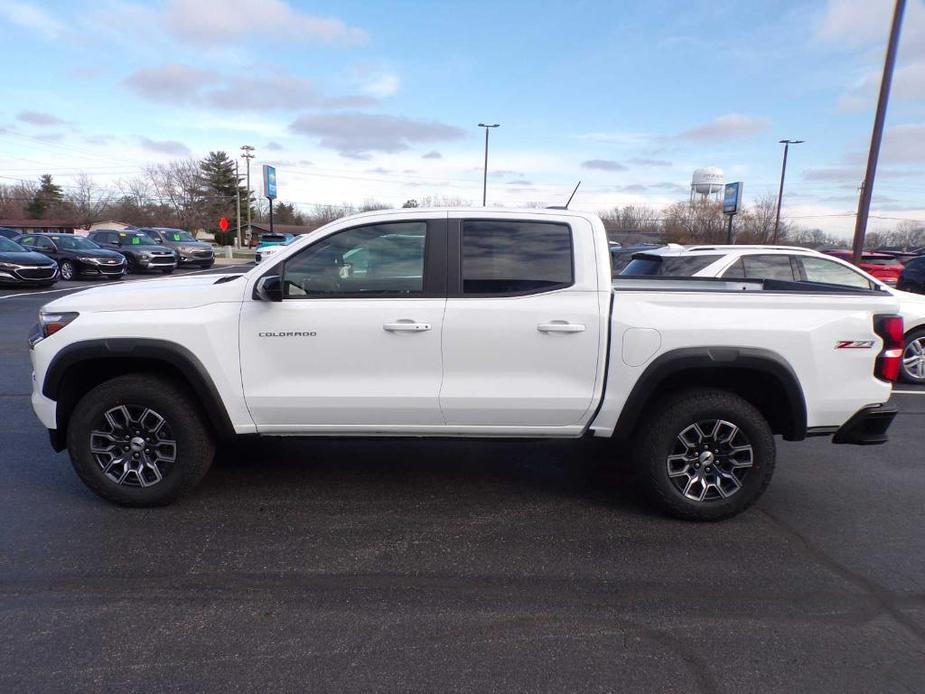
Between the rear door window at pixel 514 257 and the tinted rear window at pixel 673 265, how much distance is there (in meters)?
3.85

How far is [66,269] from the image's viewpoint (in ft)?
68.4

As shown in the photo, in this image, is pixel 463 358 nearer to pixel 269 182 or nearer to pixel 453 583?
pixel 453 583

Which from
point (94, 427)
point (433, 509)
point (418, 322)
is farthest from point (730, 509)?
point (94, 427)

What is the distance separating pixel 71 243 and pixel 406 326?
22.3 m

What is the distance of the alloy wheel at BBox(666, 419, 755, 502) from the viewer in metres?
3.90

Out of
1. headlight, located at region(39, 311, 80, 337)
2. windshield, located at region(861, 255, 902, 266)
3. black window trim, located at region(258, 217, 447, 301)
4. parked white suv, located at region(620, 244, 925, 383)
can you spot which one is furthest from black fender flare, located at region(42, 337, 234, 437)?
windshield, located at region(861, 255, 902, 266)

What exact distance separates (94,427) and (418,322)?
6.93ft

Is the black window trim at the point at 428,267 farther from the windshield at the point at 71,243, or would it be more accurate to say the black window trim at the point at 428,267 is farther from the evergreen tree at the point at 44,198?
the evergreen tree at the point at 44,198

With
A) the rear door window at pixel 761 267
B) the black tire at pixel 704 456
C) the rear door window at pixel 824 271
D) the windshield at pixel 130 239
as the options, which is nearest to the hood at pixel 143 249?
the windshield at pixel 130 239

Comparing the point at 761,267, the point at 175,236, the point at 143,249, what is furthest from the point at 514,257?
the point at 175,236

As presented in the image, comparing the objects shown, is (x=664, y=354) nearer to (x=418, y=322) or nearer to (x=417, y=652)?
(x=418, y=322)

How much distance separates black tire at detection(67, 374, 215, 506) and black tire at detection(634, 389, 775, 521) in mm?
2763

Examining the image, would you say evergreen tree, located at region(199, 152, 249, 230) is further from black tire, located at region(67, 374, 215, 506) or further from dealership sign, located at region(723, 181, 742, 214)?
black tire, located at region(67, 374, 215, 506)

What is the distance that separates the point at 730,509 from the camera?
13.0 ft
